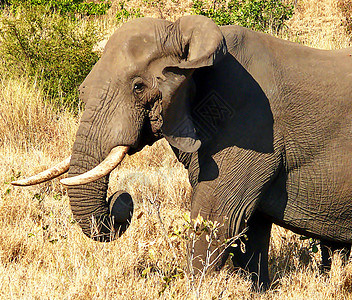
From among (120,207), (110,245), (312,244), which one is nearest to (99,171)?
(120,207)

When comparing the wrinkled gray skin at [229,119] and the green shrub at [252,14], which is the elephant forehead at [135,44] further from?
the green shrub at [252,14]

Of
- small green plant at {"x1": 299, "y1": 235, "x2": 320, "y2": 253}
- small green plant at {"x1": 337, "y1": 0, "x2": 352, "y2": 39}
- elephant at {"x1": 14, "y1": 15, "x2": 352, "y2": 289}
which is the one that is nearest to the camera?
elephant at {"x1": 14, "y1": 15, "x2": 352, "y2": 289}

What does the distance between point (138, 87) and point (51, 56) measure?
611 centimetres

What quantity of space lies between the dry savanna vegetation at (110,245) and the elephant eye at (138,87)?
0.73 metres

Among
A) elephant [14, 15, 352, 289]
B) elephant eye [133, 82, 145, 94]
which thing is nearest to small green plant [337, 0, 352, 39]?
elephant [14, 15, 352, 289]

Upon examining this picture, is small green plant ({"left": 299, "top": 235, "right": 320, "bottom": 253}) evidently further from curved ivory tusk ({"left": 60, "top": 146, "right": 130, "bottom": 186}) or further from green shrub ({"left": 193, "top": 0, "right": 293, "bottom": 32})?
green shrub ({"left": 193, "top": 0, "right": 293, "bottom": 32})

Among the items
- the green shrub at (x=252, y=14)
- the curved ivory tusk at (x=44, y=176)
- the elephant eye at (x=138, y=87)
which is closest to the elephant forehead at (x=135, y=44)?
the elephant eye at (x=138, y=87)

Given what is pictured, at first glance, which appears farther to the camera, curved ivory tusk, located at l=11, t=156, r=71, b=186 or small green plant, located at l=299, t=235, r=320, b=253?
small green plant, located at l=299, t=235, r=320, b=253

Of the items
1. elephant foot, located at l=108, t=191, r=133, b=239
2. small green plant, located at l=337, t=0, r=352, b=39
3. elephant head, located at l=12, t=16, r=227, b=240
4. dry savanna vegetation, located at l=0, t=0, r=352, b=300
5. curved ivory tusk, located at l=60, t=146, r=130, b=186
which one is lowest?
dry savanna vegetation, located at l=0, t=0, r=352, b=300

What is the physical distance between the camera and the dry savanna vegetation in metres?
4.50

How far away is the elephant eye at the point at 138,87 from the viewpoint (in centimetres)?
432

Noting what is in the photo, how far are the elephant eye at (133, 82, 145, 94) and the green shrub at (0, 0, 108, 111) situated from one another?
5.73m

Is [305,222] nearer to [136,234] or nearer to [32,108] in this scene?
[136,234]

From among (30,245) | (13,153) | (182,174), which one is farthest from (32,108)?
(30,245)
